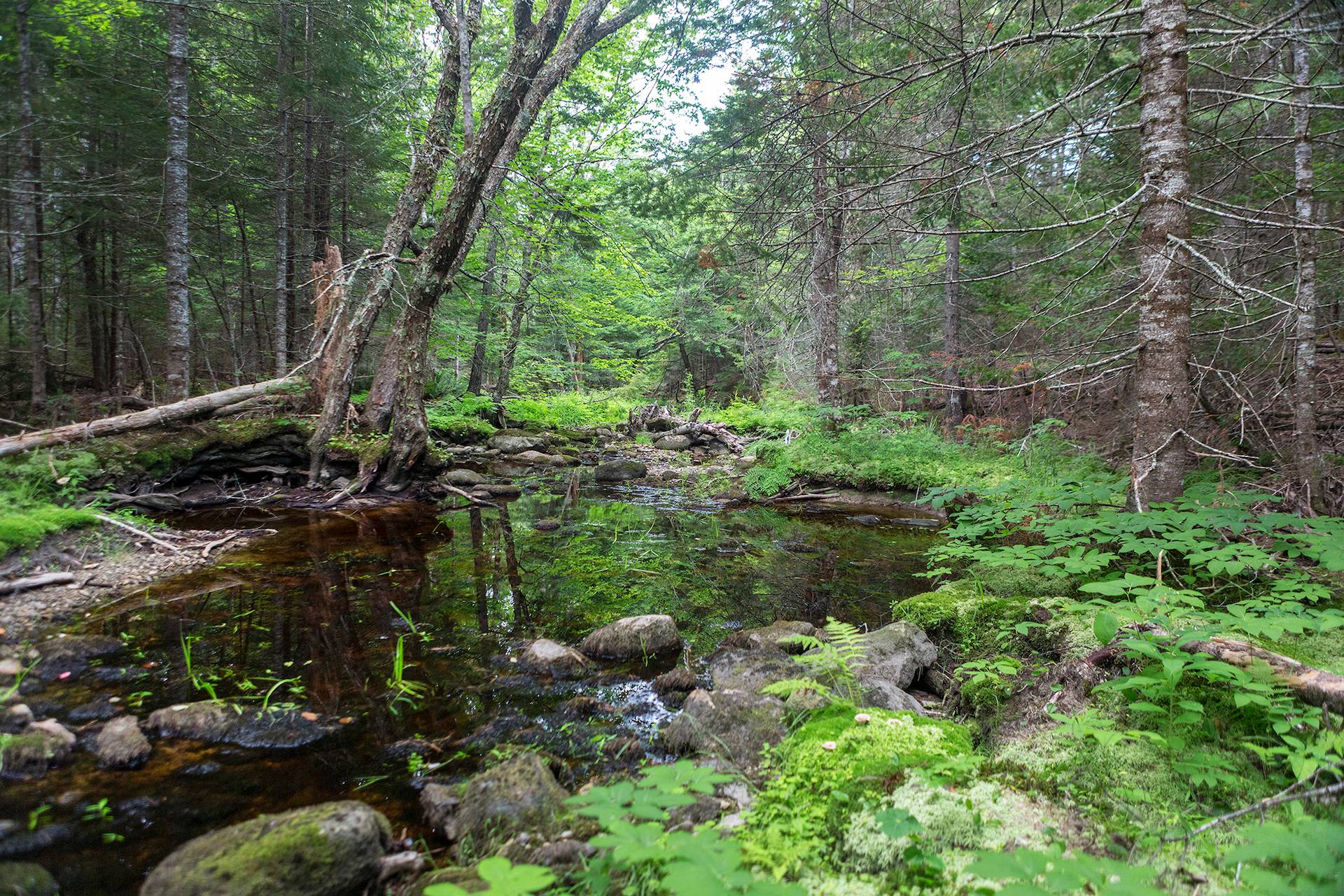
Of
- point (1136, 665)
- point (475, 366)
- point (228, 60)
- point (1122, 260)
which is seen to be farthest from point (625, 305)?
point (1136, 665)

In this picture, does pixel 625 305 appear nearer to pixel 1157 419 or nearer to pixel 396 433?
pixel 396 433

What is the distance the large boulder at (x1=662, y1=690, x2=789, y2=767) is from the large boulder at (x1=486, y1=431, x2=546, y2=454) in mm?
12711

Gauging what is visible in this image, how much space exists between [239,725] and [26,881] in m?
1.17

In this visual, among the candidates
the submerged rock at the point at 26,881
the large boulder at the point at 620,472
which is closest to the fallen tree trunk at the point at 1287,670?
the submerged rock at the point at 26,881

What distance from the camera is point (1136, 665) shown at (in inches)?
105

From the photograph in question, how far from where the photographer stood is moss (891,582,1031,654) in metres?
3.91

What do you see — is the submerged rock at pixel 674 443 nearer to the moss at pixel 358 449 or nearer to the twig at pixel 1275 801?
the moss at pixel 358 449

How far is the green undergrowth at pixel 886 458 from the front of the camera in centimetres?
960

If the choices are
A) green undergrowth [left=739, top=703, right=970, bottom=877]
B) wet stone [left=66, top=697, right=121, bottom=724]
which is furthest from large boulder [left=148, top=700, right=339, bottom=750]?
green undergrowth [left=739, top=703, right=970, bottom=877]

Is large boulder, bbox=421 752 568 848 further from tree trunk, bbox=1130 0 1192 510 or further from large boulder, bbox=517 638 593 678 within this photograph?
tree trunk, bbox=1130 0 1192 510

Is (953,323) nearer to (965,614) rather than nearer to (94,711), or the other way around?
(965,614)

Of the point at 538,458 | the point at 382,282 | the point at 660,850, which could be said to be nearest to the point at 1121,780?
the point at 660,850

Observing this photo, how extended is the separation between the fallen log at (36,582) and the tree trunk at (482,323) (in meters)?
11.7

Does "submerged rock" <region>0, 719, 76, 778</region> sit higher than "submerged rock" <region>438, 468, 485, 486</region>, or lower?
lower
